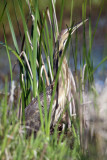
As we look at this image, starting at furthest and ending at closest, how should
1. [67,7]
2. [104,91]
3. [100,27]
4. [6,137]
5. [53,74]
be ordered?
[67,7]
[100,27]
[53,74]
[104,91]
[6,137]

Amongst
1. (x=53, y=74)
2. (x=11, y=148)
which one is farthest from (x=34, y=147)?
(x=53, y=74)

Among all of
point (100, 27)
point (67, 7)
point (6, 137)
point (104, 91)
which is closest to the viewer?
point (6, 137)

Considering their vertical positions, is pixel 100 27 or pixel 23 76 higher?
pixel 100 27

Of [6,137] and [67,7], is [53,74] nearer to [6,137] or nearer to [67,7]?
[6,137]

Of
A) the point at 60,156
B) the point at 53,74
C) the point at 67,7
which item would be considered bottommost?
the point at 60,156

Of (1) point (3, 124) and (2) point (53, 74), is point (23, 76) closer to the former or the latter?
(2) point (53, 74)

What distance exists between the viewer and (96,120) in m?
0.64

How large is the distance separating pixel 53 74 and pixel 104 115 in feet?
1.89

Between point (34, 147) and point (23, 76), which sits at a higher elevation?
point (23, 76)

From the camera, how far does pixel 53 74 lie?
1.20 m

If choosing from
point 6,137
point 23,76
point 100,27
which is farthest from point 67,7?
point 6,137

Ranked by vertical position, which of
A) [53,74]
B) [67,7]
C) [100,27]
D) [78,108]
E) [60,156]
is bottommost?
[60,156]

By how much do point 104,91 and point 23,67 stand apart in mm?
582

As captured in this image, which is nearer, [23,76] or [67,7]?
[23,76]
